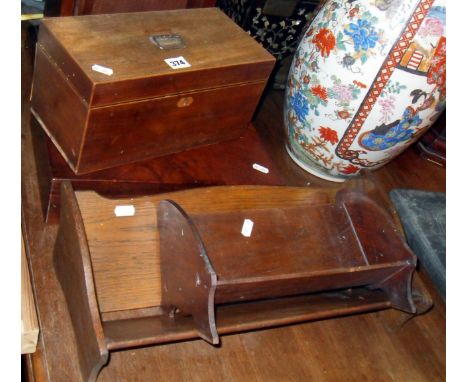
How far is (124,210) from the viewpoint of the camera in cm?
83

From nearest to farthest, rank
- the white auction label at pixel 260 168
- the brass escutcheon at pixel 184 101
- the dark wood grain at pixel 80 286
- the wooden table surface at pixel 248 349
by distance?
the dark wood grain at pixel 80 286, the wooden table surface at pixel 248 349, the brass escutcheon at pixel 184 101, the white auction label at pixel 260 168

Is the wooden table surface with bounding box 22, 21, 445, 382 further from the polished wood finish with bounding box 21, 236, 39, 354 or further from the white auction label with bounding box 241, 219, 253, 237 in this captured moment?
the white auction label with bounding box 241, 219, 253, 237

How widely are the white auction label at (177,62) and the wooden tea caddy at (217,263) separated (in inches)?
8.0

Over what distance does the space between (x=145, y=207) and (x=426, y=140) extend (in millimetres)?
826

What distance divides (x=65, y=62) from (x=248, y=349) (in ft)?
1.70

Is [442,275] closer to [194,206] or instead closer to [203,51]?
[194,206]

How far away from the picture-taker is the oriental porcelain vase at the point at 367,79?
33.0 inches

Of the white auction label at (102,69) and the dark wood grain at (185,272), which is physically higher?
the white auction label at (102,69)

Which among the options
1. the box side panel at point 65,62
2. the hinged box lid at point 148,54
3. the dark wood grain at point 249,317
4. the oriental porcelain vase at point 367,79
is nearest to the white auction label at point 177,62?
the hinged box lid at point 148,54

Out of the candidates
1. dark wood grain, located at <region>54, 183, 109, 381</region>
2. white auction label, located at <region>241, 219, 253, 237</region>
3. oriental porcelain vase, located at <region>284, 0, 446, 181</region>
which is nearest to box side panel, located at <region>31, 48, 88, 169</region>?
dark wood grain, located at <region>54, 183, 109, 381</region>

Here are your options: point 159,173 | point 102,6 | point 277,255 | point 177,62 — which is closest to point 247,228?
point 277,255

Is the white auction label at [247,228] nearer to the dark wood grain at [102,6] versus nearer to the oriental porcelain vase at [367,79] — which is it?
the oriental porcelain vase at [367,79]

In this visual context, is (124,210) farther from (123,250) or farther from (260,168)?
(260,168)

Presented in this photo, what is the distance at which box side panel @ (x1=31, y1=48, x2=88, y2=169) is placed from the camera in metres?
0.80
